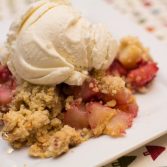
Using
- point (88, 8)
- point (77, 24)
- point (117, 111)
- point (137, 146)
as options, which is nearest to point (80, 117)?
point (117, 111)

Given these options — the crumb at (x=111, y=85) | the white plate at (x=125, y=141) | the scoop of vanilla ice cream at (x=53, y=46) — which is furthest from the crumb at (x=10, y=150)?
the crumb at (x=111, y=85)

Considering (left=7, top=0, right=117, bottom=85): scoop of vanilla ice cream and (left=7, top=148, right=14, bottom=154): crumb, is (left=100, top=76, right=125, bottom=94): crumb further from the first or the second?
(left=7, top=148, right=14, bottom=154): crumb

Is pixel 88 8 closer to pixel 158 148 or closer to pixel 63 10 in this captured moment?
pixel 63 10

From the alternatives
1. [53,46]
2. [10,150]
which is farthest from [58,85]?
[10,150]

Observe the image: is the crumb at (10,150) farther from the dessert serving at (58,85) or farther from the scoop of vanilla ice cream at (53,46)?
the scoop of vanilla ice cream at (53,46)

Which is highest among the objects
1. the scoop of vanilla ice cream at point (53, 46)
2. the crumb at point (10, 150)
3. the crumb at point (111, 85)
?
the scoop of vanilla ice cream at point (53, 46)

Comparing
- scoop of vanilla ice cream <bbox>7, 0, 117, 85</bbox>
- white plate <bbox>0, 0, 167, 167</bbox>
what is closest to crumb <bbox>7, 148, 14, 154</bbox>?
white plate <bbox>0, 0, 167, 167</bbox>

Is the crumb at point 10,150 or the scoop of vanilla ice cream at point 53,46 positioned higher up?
the scoop of vanilla ice cream at point 53,46
